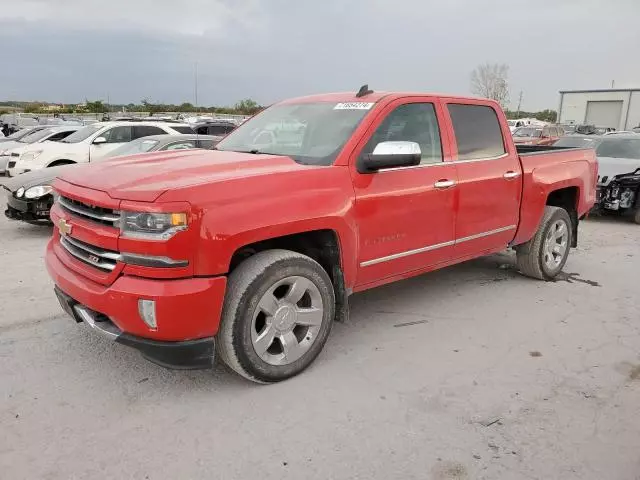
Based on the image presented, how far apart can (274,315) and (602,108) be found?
54231mm

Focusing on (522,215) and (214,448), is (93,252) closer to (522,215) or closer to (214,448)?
(214,448)

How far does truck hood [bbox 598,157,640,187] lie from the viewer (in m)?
9.81

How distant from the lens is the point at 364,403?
10.5 feet

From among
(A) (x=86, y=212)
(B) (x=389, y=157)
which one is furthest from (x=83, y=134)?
(B) (x=389, y=157)

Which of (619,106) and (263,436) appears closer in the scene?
(263,436)

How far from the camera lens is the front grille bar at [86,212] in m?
3.01

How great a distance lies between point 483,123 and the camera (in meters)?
4.88

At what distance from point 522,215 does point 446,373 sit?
221 cm

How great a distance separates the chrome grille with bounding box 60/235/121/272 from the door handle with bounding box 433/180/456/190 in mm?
2400

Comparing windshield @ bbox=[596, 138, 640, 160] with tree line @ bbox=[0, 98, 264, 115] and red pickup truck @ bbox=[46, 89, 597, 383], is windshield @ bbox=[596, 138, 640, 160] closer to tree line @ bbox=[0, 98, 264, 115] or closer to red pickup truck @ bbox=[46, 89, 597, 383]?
red pickup truck @ bbox=[46, 89, 597, 383]

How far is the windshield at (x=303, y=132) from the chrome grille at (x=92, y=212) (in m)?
Answer: 1.32

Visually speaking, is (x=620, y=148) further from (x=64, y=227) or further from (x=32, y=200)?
(x=64, y=227)

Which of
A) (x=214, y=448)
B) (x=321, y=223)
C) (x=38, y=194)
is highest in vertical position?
(x=321, y=223)

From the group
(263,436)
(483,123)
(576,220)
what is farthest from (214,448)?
(576,220)
